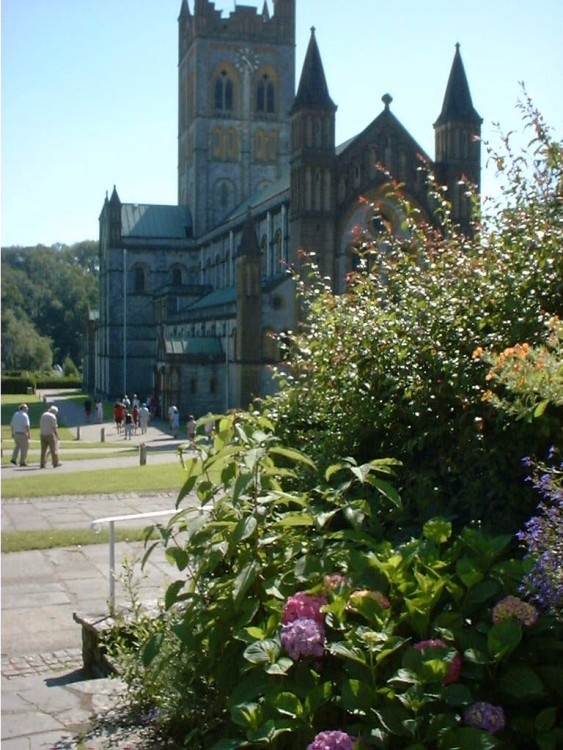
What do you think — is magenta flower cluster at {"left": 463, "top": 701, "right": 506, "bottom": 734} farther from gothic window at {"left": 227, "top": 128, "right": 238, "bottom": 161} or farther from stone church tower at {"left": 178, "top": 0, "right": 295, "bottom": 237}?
gothic window at {"left": 227, "top": 128, "right": 238, "bottom": 161}

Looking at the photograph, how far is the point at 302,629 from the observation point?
11.2 ft

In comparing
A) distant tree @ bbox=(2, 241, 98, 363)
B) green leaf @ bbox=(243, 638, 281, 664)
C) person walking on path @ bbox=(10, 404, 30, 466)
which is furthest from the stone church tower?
green leaf @ bbox=(243, 638, 281, 664)

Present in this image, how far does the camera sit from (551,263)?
5.03 m

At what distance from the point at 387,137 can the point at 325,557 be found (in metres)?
43.0

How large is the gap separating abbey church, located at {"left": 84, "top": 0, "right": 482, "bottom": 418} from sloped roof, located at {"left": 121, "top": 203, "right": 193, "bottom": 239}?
0.12 meters

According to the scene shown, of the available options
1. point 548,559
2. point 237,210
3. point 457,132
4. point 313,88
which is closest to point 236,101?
point 237,210

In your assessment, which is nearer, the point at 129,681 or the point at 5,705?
the point at 129,681

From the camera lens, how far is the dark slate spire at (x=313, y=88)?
42.5 metres

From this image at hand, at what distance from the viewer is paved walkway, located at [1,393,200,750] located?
459cm

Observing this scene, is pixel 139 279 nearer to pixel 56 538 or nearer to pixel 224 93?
pixel 224 93

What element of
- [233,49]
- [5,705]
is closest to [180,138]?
[233,49]

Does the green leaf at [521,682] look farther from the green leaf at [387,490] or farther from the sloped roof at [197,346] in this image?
the sloped roof at [197,346]

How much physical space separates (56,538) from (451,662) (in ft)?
32.2

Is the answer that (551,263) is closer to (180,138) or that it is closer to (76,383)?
(180,138)
